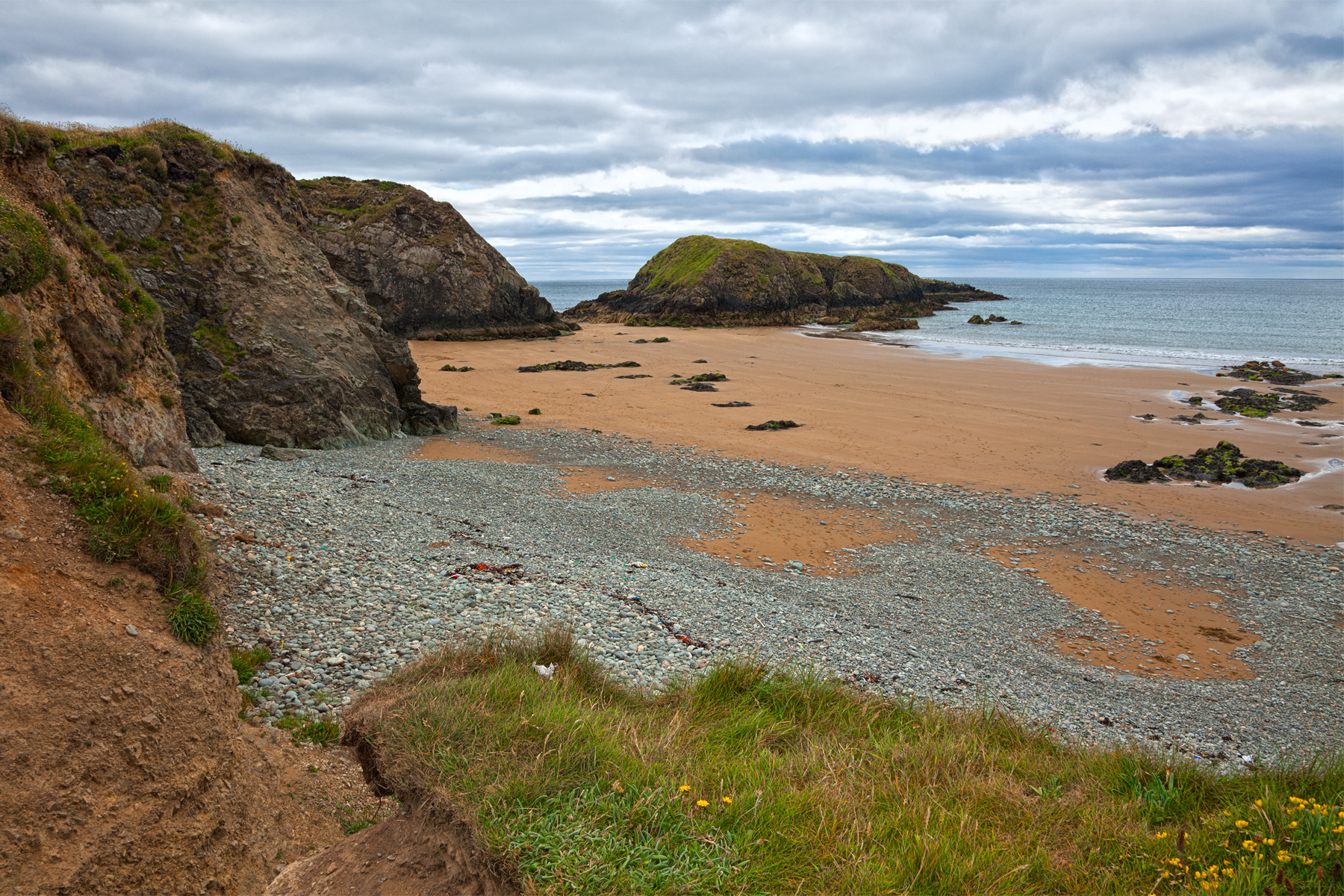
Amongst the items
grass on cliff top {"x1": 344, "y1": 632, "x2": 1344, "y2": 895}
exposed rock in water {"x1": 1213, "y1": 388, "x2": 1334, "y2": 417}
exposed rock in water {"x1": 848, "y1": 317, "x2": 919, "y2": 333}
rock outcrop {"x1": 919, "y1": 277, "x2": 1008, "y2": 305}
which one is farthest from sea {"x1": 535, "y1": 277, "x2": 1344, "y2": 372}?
grass on cliff top {"x1": 344, "y1": 632, "x2": 1344, "y2": 895}

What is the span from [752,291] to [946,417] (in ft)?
161

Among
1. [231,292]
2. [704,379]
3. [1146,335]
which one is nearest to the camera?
[231,292]

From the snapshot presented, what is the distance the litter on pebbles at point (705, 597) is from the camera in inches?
316

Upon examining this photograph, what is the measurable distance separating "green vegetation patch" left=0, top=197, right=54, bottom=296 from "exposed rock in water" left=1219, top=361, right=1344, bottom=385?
143 feet

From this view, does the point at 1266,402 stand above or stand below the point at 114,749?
above

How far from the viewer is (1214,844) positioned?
167 inches

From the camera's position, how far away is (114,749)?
4.17 meters

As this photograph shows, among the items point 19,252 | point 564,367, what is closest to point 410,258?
point 564,367

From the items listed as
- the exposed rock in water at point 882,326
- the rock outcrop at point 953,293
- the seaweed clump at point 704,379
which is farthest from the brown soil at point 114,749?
the rock outcrop at point 953,293

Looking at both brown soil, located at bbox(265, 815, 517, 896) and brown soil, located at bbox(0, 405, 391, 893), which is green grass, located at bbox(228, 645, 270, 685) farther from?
brown soil, located at bbox(265, 815, 517, 896)

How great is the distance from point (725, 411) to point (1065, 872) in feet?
74.5

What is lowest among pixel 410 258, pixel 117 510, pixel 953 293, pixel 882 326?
pixel 117 510

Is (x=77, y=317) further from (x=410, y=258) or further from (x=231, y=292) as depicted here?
(x=410, y=258)

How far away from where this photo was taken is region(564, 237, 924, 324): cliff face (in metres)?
72.0
